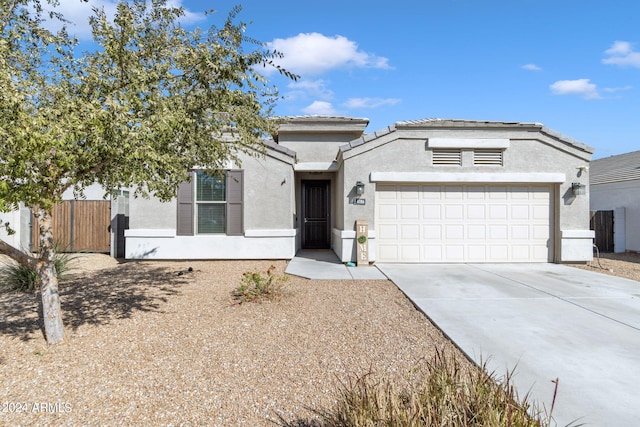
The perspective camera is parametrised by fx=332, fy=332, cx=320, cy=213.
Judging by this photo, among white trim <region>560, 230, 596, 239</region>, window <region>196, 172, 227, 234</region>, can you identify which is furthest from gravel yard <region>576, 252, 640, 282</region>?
window <region>196, 172, 227, 234</region>

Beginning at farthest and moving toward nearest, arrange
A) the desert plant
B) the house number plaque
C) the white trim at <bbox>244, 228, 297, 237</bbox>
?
1. the white trim at <bbox>244, 228, 297, 237</bbox>
2. the house number plaque
3. the desert plant

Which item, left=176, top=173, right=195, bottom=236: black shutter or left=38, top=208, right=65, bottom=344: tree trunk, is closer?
left=38, top=208, right=65, bottom=344: tree trunk

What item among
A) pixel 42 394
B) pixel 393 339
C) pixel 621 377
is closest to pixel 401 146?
pixel 393 339

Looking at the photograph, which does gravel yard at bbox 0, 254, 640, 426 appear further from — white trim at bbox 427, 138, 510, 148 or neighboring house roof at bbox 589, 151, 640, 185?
neighboring house roof at bbox 589, 151, 640, 185

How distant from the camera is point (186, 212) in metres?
9.89

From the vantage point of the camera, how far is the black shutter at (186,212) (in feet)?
32.3

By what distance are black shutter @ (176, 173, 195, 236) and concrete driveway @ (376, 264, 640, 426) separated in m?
6.01

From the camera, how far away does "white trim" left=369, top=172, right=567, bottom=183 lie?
30.7 ft

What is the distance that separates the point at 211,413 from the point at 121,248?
10.1 m

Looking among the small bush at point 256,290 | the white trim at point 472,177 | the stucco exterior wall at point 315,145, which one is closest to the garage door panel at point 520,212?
the white trim at point 472,177

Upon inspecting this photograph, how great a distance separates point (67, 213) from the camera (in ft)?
36.6

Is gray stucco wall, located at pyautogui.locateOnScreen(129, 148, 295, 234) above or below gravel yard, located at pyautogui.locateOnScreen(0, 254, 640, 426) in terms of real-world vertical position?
above

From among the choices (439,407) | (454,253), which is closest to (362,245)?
(454,253)

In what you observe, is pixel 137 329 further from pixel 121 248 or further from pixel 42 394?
pixel 121 248
